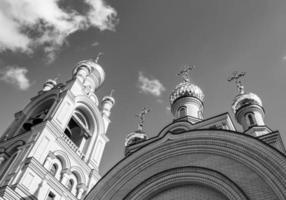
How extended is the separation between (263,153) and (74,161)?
35.0 ft

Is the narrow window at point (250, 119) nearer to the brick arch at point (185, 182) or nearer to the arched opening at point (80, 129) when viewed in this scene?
the brick arch at point (185, 182)

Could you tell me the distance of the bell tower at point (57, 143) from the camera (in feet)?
44.5

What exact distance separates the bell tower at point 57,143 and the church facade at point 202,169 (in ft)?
15.4

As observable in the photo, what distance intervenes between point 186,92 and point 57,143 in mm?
6903

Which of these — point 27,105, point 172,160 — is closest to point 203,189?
point 172,160

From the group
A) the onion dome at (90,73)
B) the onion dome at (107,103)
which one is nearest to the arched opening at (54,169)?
the onion dome at (107,103)

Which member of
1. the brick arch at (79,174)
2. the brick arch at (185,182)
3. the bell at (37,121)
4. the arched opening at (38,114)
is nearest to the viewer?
the brick arch at (185,182)

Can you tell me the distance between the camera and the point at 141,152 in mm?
10422

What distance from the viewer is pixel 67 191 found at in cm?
1490

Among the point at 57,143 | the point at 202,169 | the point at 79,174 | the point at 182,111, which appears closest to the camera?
the point at 202,169

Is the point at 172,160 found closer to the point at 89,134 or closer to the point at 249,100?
the point at 249,100

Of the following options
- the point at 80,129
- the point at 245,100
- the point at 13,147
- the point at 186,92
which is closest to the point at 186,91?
the point at 186,92

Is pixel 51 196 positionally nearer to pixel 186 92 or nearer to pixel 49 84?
pixel 186 92

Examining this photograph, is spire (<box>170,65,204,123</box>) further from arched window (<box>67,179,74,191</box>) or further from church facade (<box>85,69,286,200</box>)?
arched window (<box>67,179,74,191</box>)
